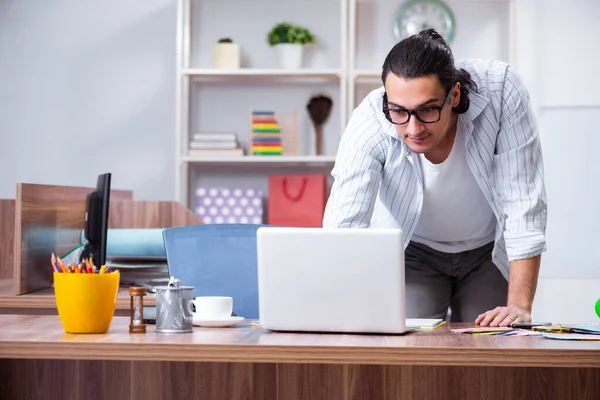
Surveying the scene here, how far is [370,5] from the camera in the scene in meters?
4.78

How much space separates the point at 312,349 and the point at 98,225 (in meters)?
1.37

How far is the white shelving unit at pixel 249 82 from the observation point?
4.80m

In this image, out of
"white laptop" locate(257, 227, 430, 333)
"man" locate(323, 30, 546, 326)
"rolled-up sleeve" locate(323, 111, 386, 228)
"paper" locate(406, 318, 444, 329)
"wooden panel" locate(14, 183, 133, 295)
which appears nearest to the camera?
"white laptop" locate(257, 227, 430, 333)

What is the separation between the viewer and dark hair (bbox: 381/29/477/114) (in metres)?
1.92

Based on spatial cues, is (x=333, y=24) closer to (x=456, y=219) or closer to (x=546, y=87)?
(x=546, y=87)

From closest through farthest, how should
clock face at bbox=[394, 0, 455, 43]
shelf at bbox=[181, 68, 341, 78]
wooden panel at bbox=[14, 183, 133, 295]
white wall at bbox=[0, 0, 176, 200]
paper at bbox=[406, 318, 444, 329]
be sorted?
paper at bbox=[406, 318, 444, 329], wooden panel at bbox=[14, 183, 133, 295], shelf at bbox=[181, 68, 341, 78], clock face at bbox=[394, 0, 455, 43], white wall at bbox=[0, 0, 176, 200]

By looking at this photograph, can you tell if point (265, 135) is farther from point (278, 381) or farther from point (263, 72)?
point (278, 381)

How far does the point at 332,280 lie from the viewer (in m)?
1.59

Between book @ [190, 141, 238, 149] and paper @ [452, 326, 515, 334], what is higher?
book @ [190, 141, 238, 149]

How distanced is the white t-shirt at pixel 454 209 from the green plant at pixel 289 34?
2426 millimetres

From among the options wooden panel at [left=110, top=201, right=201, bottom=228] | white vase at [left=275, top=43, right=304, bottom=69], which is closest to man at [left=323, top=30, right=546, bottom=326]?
wooden panel at [left=110, top=201, right=201, bottom=228]

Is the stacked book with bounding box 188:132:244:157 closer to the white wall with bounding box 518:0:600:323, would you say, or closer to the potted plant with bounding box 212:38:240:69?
the potted plant with bounding box 212:38:240:69

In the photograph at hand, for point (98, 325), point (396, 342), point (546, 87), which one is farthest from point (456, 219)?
point (546, 87)

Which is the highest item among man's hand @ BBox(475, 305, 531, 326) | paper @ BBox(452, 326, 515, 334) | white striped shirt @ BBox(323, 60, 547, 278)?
white striped shirt @ BBox(323, 60, 547, 278)
